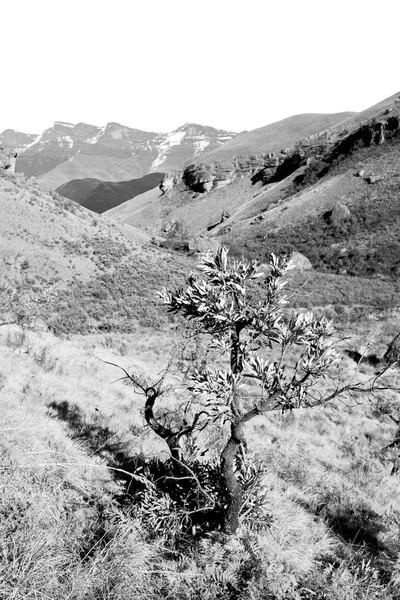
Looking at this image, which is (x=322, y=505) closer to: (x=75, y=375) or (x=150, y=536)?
(x=150, y=536)

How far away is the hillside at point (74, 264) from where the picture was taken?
2159 centimetres

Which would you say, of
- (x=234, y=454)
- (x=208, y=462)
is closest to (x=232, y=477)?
(x=234, y=454)

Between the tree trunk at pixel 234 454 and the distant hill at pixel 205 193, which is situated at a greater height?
the distant hill at pixel 205 193

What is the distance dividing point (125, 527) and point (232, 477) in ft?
3.38

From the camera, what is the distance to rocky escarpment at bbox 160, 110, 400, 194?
57906mm

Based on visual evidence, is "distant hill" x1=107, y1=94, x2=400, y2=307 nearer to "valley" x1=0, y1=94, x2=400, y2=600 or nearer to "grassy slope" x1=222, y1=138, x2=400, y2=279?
"grassy slope" x1=222, y1=138, x2=400, y2=279

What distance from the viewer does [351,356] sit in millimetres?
16312

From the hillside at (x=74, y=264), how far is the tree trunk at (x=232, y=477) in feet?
47.4

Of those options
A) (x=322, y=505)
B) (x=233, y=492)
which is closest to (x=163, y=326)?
(x=322, y=505)

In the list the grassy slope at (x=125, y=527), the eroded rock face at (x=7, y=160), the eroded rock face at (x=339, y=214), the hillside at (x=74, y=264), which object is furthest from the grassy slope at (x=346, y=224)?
the grassy slope at (x=125, y=527)

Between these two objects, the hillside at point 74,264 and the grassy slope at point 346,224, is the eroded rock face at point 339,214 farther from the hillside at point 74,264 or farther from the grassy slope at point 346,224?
the hillside at point 74,264

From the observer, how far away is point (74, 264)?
26484 millimetres

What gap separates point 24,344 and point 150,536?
7977 mm

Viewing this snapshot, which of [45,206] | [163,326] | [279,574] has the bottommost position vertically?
[163,326]
